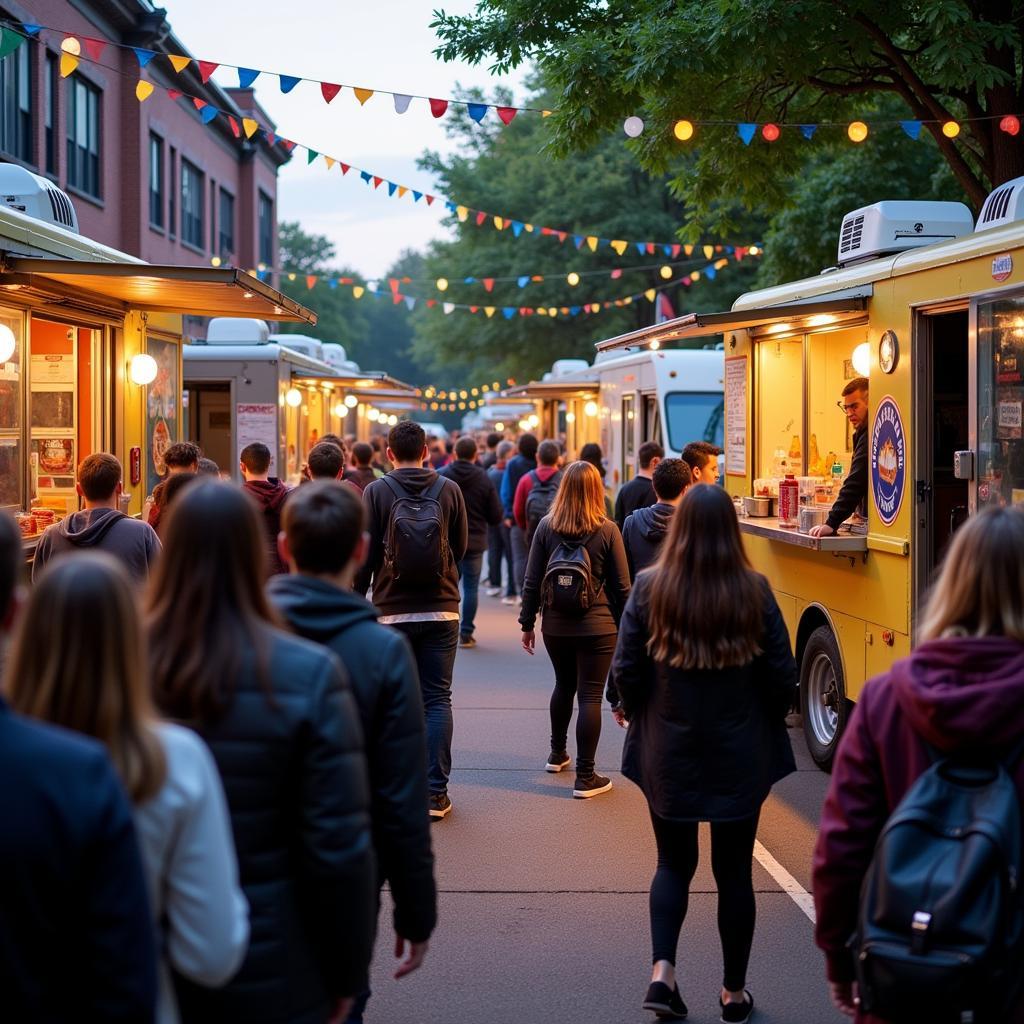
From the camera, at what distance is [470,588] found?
13.9 metres

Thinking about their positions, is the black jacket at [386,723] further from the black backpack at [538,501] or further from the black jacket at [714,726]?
the black backpack at [538,501]

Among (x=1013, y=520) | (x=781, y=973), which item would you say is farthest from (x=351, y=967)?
(x=781, y=973)

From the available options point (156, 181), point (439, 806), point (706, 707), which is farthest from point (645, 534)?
point (156, 181)

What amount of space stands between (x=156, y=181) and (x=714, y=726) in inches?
1050

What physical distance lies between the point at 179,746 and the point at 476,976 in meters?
3.03

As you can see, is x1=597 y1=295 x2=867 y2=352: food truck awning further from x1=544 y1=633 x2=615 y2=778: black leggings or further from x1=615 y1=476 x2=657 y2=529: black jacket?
x1=544 y1=633 x2=615 y2=778: black leggings

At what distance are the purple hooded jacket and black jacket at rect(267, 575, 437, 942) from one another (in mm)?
927

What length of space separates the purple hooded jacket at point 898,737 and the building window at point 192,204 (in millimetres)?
30415

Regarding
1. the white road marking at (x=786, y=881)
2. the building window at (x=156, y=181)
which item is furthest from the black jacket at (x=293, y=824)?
the building window at (x=156, y=181)

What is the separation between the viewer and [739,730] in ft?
15.2

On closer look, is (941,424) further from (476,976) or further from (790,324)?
(476,976)

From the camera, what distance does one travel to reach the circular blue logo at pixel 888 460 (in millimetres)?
7363

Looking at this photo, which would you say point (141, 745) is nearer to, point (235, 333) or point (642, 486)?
point (642, 486)

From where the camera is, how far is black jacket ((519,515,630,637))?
307 inches
